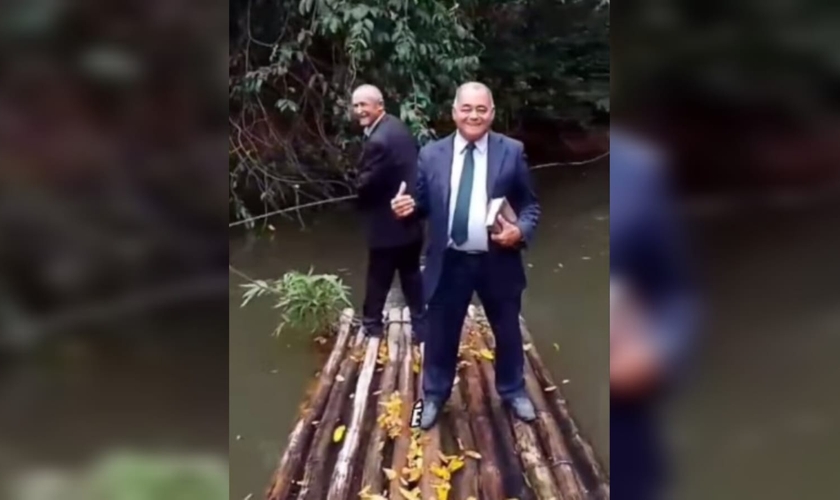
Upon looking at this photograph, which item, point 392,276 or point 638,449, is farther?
point 392,276

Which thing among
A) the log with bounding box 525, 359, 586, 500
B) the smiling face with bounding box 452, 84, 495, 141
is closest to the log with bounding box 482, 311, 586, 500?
the log with bounding box 525, 359, 586, 500

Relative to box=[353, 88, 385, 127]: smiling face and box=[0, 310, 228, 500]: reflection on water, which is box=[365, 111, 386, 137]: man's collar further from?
box=[0, 310, 228, 500]: reflection on water

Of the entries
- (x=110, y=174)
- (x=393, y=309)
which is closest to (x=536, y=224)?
(x=393, y=309)

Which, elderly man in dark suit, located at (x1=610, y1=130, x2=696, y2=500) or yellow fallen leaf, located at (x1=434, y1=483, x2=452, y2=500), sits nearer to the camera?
elderly man in dark suit, located at (x1=610, y1=130, x2=696, y2=500)

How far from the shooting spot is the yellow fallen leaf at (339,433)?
57.2 inches

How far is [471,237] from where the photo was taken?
1.42m

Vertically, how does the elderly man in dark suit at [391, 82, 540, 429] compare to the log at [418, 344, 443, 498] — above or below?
above

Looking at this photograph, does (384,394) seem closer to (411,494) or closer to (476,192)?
(411,494)

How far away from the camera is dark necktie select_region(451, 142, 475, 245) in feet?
4.64

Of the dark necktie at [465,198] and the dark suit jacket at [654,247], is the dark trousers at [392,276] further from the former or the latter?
the dark suit jacket at [654,247]

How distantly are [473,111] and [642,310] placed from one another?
1.29 ft

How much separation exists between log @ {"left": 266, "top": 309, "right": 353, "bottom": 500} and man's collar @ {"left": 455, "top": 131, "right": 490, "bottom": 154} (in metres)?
0.31

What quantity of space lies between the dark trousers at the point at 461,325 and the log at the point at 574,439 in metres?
0.02

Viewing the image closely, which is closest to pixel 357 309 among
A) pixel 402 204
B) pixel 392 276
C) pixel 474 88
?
pixel 392 276
